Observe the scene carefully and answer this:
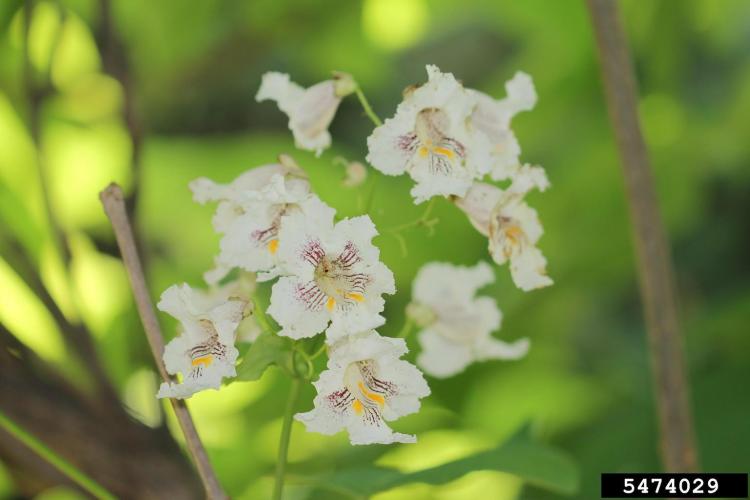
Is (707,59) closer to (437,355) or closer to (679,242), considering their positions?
(679,242)

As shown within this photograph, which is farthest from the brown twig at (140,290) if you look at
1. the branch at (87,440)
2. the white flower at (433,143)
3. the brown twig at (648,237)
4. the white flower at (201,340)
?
the brown twig at (648,237)

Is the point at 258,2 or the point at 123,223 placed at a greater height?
the point at 258,2

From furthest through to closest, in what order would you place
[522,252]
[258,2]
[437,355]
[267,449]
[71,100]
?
1. [71,100]
2. [258,2]
3. [267,449]
4. [437,355]
5. [522,252]

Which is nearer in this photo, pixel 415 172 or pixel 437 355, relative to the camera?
pixel 415 172

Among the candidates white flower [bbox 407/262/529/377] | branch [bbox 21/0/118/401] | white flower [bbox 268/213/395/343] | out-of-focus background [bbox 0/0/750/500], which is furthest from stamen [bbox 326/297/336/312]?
out-of-focus background [bbox 0/0/750/500]

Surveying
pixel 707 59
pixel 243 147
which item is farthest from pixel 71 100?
pixel 707 59

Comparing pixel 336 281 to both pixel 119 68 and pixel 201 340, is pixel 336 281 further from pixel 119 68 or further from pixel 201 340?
pixel 119 68

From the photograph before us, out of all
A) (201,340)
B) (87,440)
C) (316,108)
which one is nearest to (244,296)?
(201,340)
